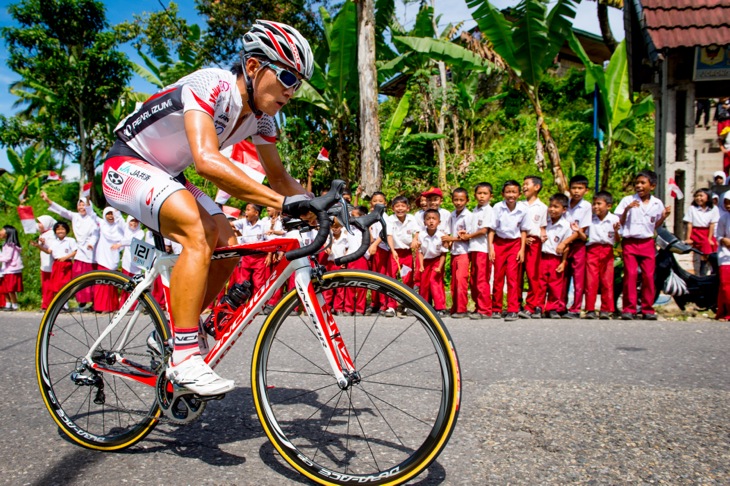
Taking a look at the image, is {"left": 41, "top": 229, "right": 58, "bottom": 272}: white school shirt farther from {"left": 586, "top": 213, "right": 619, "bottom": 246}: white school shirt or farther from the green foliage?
the green foliage

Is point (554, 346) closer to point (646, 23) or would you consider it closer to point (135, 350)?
point (135, 350)

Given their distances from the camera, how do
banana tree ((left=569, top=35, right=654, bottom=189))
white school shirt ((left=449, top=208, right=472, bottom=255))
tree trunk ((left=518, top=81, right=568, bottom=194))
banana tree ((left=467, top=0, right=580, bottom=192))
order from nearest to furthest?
white school shirt ((left=449, top=208, right=472, bottom=255)) < banana tree ((left=467, top=0, right=580, bottom=192)) < tree trunk ((left=518, top=81, right=568, bottom=194)) < banana tree ((left=569, top=35, right=654, bottom=189))

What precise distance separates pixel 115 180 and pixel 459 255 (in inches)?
255

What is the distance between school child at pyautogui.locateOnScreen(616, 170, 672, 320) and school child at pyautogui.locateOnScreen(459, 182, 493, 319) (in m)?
1.88

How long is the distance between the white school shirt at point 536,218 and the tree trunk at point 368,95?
5.53 m

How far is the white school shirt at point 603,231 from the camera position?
8.15 metres

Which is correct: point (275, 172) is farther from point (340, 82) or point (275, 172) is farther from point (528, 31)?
point (340, 82)

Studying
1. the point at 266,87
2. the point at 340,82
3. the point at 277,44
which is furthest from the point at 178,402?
the point at 340,82

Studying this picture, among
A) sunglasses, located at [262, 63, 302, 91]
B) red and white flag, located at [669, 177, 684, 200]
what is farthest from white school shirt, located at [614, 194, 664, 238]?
sunglasses, located at [262, 63, 302, 91]

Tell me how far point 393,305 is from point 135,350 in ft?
5.71

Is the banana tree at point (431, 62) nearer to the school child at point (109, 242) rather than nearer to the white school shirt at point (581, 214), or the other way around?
the white school shirt at point (581, 214)

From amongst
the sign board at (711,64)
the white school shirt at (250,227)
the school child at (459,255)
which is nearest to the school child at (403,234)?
the school child at (459,255)

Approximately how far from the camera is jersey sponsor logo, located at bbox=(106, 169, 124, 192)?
2.99 meters

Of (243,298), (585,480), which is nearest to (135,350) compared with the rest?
(243,298)
